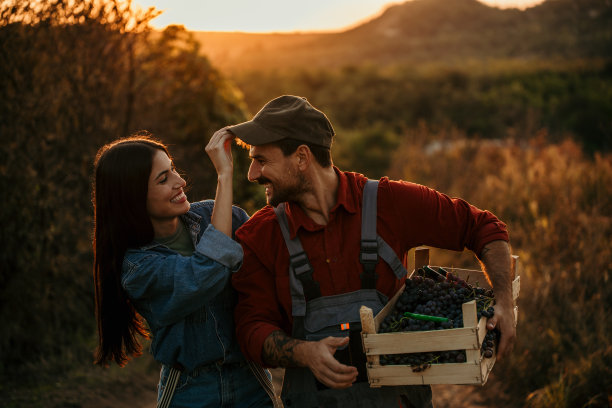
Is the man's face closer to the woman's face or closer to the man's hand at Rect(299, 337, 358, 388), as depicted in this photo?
the woman's face

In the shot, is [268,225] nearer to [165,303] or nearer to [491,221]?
[165,303]

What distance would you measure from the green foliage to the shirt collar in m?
3.53

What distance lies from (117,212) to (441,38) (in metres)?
57.1

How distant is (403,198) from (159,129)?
17.2ft

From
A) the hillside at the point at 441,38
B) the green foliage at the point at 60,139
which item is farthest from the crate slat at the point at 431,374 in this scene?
the hillside at the point at 441,38

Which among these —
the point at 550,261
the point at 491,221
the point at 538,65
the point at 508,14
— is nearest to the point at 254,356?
the point at 491,221

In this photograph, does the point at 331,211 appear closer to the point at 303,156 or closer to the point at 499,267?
the point at 303,156

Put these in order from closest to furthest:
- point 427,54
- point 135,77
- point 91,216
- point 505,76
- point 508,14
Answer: point 91,216 < point 135,77 < point 505,76 < point 508,14 < point 427,54

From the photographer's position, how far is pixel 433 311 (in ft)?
7.70

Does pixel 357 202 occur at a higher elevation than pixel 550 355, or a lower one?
higher

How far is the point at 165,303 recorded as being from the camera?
249cm

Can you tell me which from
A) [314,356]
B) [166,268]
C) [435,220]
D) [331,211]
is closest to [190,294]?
[166,268]

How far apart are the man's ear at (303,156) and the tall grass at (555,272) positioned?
9.83 feet

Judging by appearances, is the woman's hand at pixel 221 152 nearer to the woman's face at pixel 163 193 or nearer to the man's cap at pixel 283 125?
the man's cap at pixel 283 125
